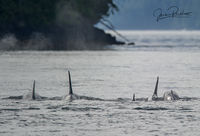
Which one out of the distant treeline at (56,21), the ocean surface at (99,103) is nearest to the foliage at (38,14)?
the distant treeline at (56,21)

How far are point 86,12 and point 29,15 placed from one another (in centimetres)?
1247

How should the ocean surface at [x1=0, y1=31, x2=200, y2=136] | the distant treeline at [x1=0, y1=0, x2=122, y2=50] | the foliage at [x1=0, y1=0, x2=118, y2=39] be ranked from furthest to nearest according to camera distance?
the distant treeline at [x1=0, y1=0, x2=122, y2=50] < the foliage at [x1=0, y1=0, x2=118, y2=39] < the ocean surface at [x1=0, y1=31, x2=200, y2=136]

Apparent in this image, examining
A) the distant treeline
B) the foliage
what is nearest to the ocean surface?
the foliage

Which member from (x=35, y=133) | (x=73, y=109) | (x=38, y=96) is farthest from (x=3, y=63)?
(x=35, y=133)

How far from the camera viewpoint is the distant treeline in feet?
288

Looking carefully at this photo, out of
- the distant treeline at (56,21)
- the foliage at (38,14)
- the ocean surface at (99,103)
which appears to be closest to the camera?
the ocean surface at (99,103)

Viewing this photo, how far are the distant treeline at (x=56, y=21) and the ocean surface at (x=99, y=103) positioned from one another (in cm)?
3175

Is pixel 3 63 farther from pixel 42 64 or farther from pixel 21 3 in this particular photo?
pixel 21 3

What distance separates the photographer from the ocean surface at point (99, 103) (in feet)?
78.0

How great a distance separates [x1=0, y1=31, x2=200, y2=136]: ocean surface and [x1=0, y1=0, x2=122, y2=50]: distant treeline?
3175 centimetres

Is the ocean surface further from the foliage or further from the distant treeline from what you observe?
the distant treeline

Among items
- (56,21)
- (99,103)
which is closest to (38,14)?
(56,21)

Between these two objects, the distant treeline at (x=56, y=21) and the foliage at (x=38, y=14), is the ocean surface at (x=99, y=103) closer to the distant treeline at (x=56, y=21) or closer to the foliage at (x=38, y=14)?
the foliage at (x=38, y=14)

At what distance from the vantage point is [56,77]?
45906 millimetres
